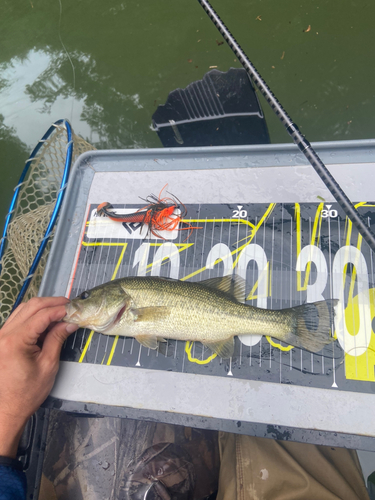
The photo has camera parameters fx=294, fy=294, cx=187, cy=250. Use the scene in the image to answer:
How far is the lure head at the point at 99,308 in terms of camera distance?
2.13m

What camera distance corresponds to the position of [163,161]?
2533mm

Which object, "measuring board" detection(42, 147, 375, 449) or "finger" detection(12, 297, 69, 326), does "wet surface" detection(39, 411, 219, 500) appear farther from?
"finger" detection(12, 297, 69, 326)

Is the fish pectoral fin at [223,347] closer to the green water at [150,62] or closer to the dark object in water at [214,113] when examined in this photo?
the dark object in water at [214,113]

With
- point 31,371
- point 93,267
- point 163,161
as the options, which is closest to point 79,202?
point 93,267

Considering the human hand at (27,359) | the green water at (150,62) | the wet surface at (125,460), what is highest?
the green water at (150,62)

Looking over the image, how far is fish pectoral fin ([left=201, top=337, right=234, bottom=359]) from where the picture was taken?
6.67ft

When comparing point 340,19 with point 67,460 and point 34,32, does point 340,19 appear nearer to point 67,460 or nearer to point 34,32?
point 34,32

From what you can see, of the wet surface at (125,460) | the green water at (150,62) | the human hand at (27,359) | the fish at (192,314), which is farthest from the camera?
the green water at (150,62)

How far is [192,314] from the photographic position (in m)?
2.09

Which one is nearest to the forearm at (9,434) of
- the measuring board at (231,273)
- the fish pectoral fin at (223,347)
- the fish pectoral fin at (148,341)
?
the measuring board at (231,273)

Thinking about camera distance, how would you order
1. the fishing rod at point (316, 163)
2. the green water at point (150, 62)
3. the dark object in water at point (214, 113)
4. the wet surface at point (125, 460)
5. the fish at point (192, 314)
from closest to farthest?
the fishing rod at point (316, 163)
the fish at point (192, 314)
the wet surface at point (125, 460)
the dark object in water at point (214, 113)
the green water at point (150, 62)

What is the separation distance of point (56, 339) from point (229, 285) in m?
1.32

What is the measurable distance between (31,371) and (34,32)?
486cm

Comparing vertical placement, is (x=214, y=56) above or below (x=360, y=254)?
above
